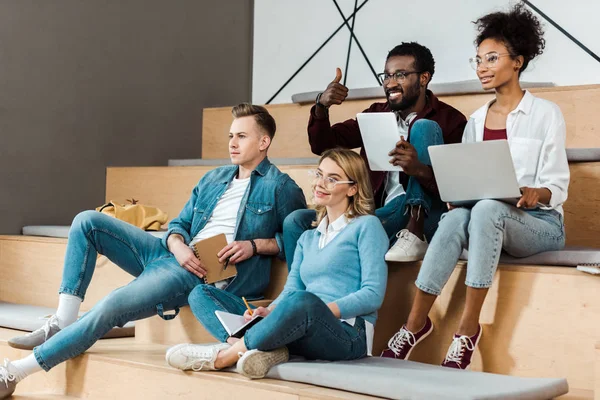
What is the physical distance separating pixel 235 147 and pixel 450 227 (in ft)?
2.57

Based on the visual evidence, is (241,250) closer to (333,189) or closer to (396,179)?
(333,189)

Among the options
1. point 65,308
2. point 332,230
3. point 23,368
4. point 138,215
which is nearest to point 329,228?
point 332,230

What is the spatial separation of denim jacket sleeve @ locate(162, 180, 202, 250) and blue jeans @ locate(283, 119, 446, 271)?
0.33 metres

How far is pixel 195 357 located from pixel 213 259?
1.48 ft

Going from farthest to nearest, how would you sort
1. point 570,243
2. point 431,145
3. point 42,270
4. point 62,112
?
point 62,112 < point 42,270 < point 570,243 < point 431,145

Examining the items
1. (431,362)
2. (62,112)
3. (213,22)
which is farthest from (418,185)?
(213,22)

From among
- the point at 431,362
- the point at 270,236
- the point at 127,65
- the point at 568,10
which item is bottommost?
the point at 431,362

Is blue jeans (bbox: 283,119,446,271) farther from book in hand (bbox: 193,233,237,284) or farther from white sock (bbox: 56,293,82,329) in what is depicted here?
white sock (bbox: 56,293,82,329)

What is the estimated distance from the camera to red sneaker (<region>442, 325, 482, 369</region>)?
215 cm

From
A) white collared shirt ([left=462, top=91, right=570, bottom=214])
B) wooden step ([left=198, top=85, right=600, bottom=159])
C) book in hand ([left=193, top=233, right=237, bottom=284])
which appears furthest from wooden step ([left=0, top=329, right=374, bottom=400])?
wooden step ([left=198, top=85, right=600, bottom=159])

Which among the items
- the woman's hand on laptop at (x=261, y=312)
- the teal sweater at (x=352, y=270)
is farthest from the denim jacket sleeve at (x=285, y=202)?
the woman's hand on laptop at (x=261, y=312)

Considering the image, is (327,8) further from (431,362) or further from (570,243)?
(431,362)

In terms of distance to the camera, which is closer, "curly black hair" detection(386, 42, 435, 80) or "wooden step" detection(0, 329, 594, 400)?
"wooden step" detection(0, 329, 594, 400)

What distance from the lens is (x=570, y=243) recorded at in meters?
2.68
